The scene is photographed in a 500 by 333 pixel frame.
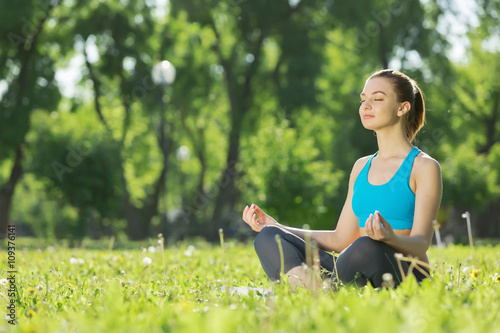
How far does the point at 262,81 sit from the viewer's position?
25281 mm

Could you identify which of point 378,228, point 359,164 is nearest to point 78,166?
point 359,164

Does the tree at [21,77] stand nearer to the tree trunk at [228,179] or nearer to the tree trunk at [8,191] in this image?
the tree trunk at [8,191]

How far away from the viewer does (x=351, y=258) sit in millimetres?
3496

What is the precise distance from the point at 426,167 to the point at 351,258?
0.72m

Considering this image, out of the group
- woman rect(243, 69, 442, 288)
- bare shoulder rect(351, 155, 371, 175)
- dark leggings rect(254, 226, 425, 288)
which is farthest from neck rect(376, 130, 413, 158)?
dark leggings rect(254, 226, 425, 288)

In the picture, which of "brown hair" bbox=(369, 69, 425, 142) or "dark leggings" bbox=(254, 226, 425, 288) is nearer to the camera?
"dark leggings" bbox=(254, 226, 425, 288)

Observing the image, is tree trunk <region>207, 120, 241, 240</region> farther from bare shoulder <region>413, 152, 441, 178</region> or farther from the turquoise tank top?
bare shoulder <region>413, 152, 441, 178</region>

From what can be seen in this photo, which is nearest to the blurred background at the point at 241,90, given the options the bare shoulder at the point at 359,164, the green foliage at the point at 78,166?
the green foliage at the point at 78,166

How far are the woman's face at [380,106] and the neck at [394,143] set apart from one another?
0.07 m

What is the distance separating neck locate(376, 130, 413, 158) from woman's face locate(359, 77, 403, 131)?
0.24ft

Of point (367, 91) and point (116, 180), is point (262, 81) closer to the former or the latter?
point (116, 180)

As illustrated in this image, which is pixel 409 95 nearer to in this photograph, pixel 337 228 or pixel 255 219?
pixel 337 228

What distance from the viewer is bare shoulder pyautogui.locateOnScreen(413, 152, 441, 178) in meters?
3.63

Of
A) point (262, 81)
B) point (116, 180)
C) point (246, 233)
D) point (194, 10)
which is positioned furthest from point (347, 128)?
point (116, 180)
